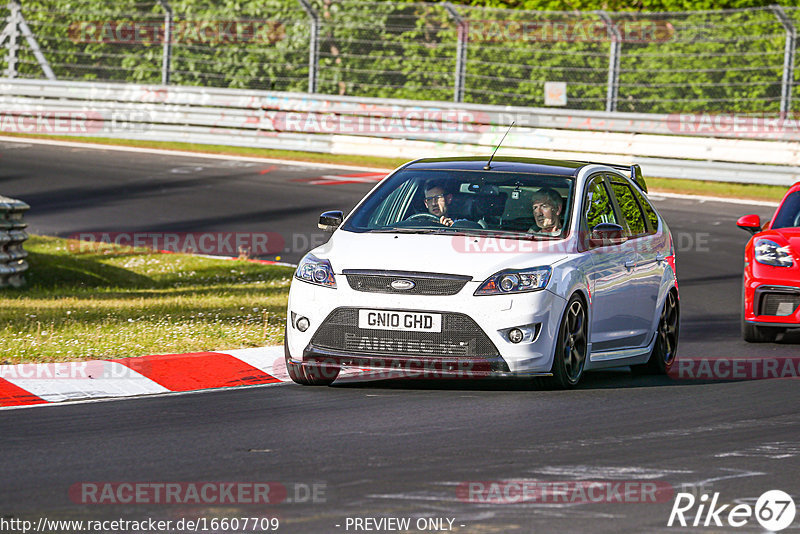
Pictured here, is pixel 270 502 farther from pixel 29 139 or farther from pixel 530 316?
pixel 29 139

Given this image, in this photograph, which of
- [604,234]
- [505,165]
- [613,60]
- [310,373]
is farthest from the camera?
[613,60]

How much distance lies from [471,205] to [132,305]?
14.6 ft

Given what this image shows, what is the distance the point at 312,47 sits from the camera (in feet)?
93.6

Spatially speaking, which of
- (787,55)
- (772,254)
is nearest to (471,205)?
(772,254)

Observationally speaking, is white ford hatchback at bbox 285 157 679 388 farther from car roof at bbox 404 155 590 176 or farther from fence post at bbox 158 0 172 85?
fence post at bbox 158 0 172 85

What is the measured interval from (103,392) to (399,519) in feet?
12.4

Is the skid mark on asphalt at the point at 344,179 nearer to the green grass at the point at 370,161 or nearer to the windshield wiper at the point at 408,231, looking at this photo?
the green grass at the point at 370,161

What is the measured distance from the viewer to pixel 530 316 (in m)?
8.89

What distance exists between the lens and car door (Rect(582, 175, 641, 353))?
32.0 feet

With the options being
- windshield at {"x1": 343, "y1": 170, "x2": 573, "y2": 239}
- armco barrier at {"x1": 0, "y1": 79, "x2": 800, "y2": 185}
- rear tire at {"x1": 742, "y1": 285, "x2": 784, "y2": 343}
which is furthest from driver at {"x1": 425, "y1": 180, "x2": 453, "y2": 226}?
armco barrier at {"x1": 0, "y1": 79, "x2": 800, "y2": 185}

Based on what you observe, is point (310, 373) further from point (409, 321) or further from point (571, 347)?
point (571, 347)

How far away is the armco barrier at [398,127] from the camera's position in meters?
25.1

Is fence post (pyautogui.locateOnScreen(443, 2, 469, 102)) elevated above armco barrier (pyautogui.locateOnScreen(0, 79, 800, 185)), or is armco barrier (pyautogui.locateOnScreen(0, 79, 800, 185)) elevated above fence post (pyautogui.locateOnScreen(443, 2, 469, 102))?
fence post (pyautogui.locateOnScreen(443, 2, 469, 102))

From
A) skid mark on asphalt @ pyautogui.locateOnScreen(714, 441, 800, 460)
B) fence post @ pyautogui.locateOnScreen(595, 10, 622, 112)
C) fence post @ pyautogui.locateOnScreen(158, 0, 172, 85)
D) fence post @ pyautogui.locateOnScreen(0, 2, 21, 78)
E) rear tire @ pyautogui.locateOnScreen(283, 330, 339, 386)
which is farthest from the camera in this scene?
fence post @ pyautogui.locateOnScreen(0, 2, 21, 78)
